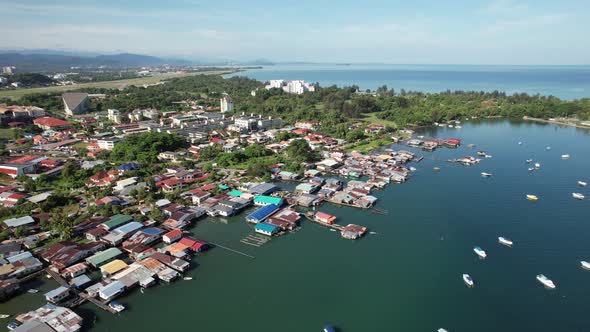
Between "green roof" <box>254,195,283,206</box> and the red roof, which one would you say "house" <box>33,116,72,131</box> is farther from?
"green roof" <box>254,195,283,206</box>

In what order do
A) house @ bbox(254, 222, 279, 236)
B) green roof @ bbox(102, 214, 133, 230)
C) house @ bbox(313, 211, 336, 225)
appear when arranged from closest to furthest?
green roof @ bbox(102, 214, 133, 230) < house @ bbox(254, 222, 279, 236) < house @ bbox(313, 211, 336, 225)

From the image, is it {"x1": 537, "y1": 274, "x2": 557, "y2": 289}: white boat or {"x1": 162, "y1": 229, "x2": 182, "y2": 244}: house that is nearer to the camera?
{"x1": 537, "y1": 274, "x2": 557, "y2": 289}: white boat

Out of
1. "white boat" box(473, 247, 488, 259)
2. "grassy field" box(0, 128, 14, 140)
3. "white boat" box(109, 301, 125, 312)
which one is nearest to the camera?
"white boat" box(109, 301, 125, 312)

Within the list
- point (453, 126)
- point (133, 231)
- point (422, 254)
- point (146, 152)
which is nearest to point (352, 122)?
point (453, 126)

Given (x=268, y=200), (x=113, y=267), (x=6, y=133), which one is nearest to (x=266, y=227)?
(x=268, y=200)

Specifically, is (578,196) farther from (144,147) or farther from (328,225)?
(144,147)

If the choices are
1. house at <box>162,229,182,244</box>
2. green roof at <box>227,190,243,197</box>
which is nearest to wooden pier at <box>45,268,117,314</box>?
house at <box>162,229,182,244</box>

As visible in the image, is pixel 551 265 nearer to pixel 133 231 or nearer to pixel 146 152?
pixel 133 231
